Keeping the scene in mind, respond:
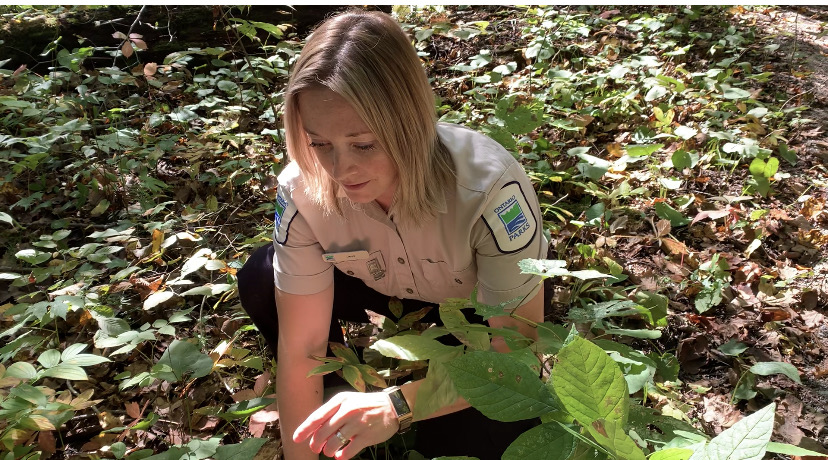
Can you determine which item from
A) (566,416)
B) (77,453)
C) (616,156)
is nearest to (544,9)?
(616,156)

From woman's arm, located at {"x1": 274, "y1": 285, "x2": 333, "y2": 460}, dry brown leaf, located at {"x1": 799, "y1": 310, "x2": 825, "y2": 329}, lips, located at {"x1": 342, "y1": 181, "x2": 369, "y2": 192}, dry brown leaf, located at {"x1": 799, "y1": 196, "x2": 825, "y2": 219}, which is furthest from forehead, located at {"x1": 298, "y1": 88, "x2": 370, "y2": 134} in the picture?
dry brown leaf, located at {"x1": 799, "y1": 196, "x2": 825, "y2": 219}

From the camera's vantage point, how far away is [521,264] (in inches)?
32.4

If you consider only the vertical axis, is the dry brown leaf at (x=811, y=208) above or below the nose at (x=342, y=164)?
below

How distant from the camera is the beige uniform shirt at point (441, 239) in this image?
1.38m

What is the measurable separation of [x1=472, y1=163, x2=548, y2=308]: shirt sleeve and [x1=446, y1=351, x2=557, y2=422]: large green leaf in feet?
2.45

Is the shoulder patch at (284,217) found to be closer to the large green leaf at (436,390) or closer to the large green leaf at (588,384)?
the large green leaf at (436,390)

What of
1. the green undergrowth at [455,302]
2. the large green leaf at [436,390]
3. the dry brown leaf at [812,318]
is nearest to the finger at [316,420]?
the green undergrowth at [455,302]

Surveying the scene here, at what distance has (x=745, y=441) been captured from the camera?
1.60ft

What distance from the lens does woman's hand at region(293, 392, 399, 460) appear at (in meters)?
1.02

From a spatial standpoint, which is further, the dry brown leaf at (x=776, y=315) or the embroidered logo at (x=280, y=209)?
the dry brown leaf at (x=776, y=315)

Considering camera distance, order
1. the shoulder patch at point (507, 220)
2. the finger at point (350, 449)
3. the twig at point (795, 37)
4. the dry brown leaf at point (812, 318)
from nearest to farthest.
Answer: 1. the finger at point (350, 449)
2. the shoulder patch at point (507, 220)
3. the dry brown leaf at point (812, 318)
4. the twig at point (795, 37)

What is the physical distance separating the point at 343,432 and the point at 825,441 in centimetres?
140

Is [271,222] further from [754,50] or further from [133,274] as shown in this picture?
[754,50]

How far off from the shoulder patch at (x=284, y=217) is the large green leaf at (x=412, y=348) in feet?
2.55
